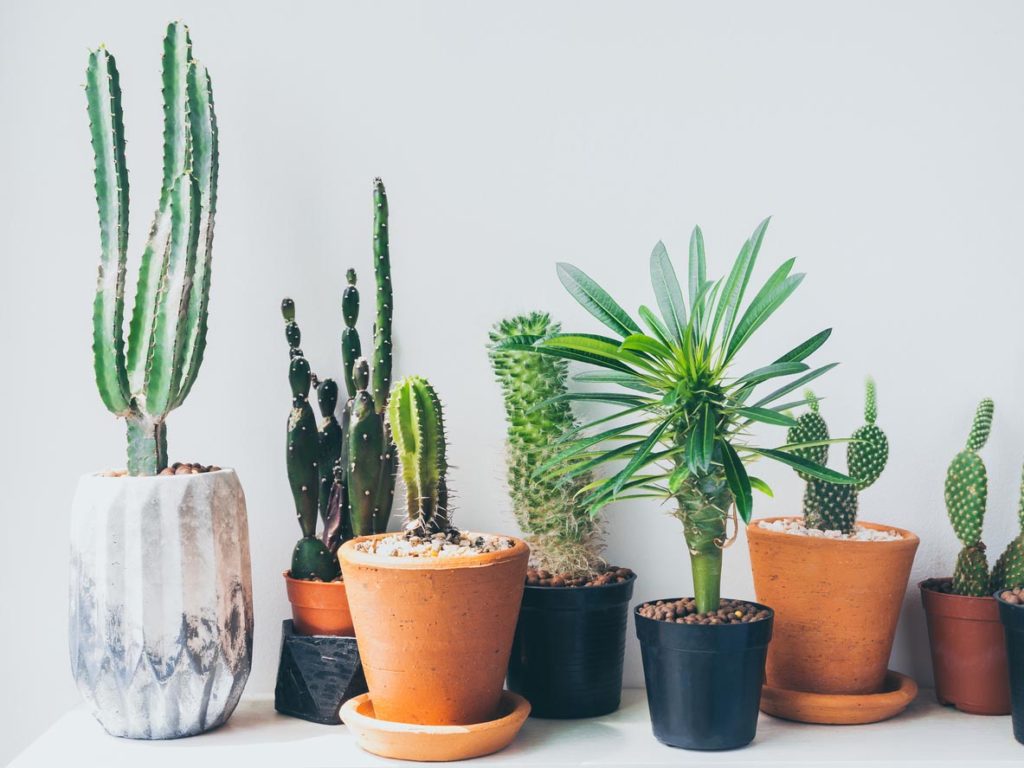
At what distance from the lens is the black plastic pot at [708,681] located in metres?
1.20

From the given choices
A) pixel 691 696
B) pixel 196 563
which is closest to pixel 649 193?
pixel 691 696

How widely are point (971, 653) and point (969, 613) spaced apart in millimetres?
58

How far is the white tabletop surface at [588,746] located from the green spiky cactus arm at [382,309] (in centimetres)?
48

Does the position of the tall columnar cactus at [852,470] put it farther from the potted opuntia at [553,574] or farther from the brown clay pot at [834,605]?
the potted opuntia at [553,574]

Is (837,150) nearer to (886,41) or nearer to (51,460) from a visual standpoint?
(886,41)

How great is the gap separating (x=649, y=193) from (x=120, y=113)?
788 mm

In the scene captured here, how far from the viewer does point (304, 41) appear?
154 cm

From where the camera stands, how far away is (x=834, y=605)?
4.37 ft

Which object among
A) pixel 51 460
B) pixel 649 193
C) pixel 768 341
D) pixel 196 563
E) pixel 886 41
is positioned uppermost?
pixel 886 41

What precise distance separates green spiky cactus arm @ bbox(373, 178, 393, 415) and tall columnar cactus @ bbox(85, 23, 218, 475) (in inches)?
9.4

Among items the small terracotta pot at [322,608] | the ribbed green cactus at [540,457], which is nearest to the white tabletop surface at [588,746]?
the small terracotta pot at [322,608]

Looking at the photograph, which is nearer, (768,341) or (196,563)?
(196,563)

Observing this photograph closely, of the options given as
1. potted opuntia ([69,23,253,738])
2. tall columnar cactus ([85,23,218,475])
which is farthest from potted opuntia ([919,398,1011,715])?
tall columnar cactus ([85,23,218,475])

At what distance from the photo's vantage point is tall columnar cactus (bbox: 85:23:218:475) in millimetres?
1306
